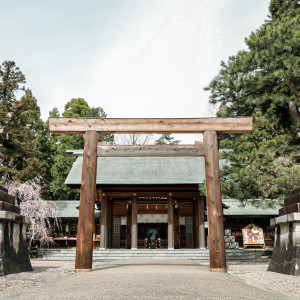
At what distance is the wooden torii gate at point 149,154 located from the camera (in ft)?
27.3

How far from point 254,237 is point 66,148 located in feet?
70.0

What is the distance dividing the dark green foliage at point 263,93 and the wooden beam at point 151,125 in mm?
1705

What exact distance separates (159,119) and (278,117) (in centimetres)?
732

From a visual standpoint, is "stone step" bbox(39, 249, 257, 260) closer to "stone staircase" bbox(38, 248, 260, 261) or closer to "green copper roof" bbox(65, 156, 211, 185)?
"stone staircase" bbox(38, 248, 260, 261)

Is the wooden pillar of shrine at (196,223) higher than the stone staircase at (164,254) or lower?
higher

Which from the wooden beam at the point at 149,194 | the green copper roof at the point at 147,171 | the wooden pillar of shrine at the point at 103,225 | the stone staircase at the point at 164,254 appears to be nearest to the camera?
the stone staircase at the point at 164,254

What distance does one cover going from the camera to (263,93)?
467 inches

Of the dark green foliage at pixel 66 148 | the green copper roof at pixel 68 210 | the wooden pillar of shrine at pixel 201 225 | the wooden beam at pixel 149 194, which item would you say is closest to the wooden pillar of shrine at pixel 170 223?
the wooden beam at pixel 149 194

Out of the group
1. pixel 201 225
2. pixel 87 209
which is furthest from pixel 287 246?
pixel 201 225

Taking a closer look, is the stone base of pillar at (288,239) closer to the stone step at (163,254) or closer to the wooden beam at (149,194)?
the stone step at (163,254)

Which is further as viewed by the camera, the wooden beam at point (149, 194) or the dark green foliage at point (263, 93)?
the wooden beam at point (149, 194)

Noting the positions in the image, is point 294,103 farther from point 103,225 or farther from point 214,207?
point 103,225

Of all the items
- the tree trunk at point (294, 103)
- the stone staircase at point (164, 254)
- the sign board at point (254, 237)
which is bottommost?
the stone staircase at point (164, 254)

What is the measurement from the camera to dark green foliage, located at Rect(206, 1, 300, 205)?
406 inches
